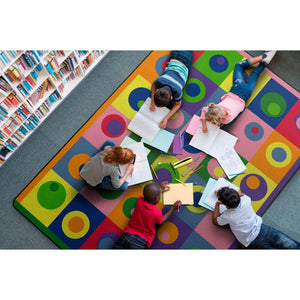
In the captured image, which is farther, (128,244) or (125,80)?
(125,80)

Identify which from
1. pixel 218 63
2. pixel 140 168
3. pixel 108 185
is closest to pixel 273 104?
pixel 218 63

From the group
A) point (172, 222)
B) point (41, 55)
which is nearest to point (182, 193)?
point (172, 222)

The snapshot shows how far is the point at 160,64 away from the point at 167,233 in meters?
1.71

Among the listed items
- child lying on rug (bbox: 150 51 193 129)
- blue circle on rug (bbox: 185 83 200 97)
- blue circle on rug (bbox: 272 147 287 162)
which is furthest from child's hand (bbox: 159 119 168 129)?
blue circle on rug (bbox: 272 147 287 162)

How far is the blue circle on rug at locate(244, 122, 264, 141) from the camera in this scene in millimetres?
2877

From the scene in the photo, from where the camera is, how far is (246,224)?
2.47m

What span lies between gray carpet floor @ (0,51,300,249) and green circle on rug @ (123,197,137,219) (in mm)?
727

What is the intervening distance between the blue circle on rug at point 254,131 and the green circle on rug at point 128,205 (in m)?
1.29

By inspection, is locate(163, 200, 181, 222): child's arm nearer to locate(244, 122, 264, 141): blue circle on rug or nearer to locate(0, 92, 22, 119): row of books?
locate(244, 122, 264, 141): blue circle on rug

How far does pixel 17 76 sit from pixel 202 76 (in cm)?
177

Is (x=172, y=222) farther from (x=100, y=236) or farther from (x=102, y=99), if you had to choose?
(x=102, y=99)

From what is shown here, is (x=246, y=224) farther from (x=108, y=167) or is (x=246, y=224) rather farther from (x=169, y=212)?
(x=108, y=167)

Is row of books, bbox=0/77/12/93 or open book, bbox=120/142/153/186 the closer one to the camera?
row of books, bbox=0/77/12/93

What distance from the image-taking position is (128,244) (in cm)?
248
